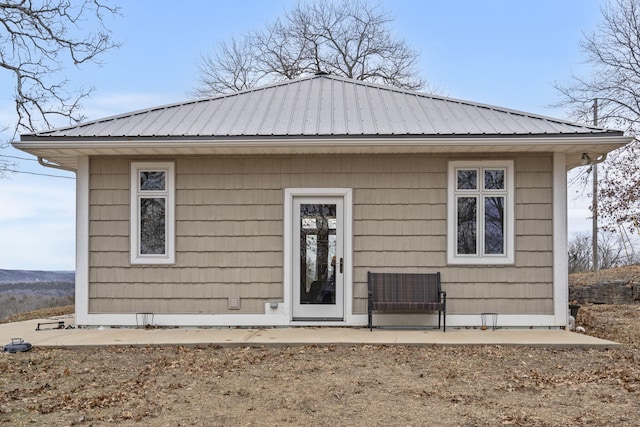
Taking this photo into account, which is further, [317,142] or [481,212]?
[481,212]

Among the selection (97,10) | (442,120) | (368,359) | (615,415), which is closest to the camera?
(615,415)

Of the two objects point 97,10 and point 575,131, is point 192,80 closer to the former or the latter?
point 97,10

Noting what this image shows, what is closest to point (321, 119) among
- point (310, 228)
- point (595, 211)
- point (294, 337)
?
point (310, 228)

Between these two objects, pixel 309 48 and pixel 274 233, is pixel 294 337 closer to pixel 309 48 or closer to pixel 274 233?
pixel 274 233

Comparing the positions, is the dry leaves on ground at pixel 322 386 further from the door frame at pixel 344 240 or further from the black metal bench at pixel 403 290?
the door frame at pixel 344 240

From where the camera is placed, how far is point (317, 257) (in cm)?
825

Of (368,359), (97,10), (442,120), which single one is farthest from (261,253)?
(97,10)

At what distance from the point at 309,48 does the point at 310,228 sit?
55.5 ft

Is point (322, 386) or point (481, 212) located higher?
point (481, 212)

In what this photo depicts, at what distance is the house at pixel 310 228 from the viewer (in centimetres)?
802

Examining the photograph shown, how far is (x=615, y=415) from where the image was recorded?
14.3 feet

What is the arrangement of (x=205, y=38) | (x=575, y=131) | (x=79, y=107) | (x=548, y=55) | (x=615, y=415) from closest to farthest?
(x=615, y=415)
(x=575, y=131)
(x=548, y=55)
(x=79, y=107)
(x=205, y=38)

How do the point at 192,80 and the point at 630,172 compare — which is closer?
the point at 630,172

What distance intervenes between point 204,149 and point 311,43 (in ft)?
56.4
